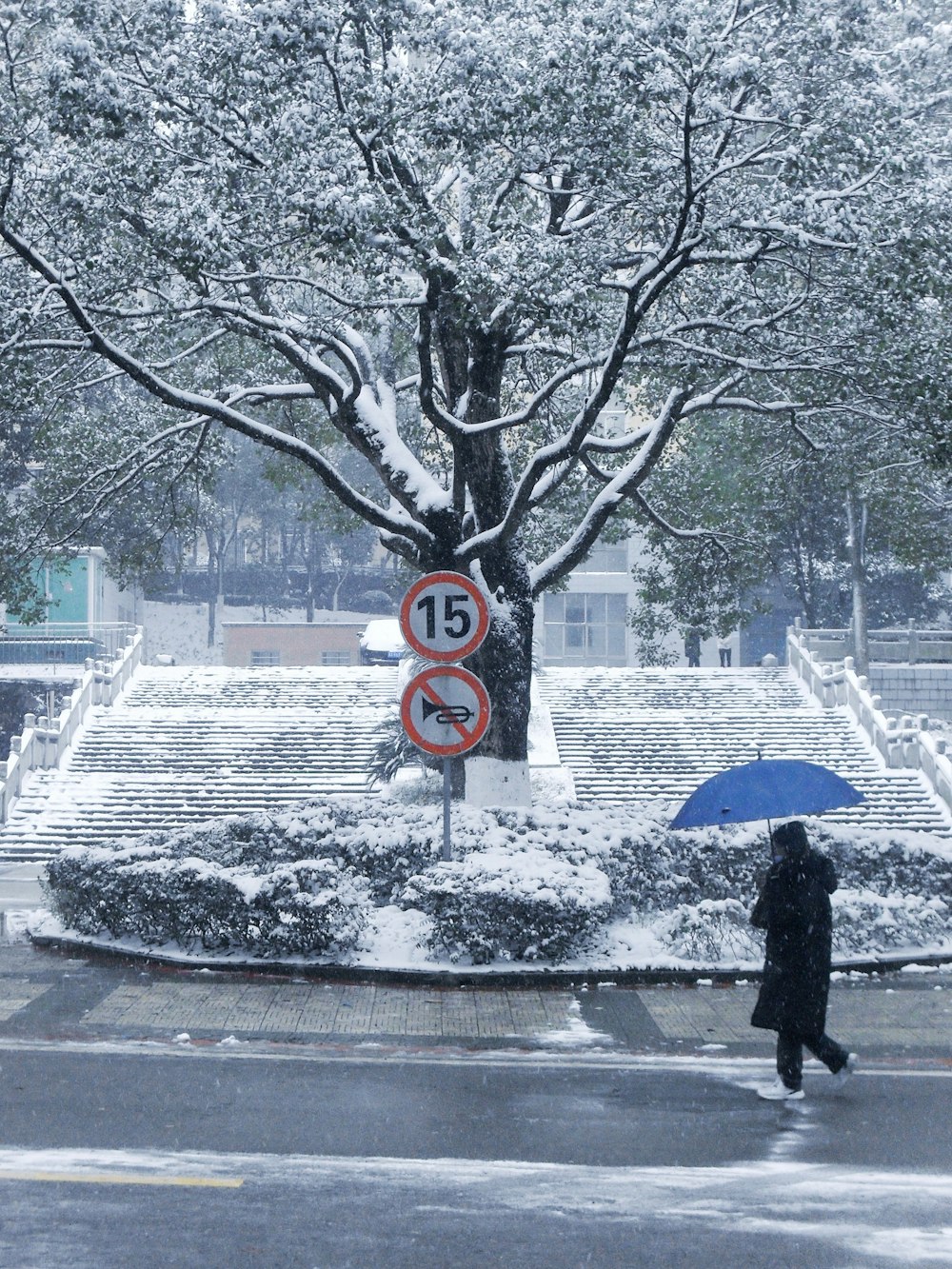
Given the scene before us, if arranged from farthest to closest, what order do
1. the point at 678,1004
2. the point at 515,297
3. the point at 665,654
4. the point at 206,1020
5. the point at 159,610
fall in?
1. the point at 159,610
2. the point at 665,654
3. the point at 515,297
4. the point at 678,1004
5. the point at 206,1020

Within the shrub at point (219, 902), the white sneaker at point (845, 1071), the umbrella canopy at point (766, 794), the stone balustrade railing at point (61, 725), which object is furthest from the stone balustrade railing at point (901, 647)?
the white sneaker at point (845, 1071)

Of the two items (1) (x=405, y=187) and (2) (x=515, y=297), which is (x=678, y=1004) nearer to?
(2) (x=515, y=297)

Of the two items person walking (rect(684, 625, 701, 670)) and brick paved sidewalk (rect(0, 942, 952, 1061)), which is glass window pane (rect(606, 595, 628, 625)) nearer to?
person walking (rect(684, 625, 701, 670))

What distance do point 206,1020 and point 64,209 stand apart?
7.57 m

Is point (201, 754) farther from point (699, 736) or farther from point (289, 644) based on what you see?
point (289, 644)

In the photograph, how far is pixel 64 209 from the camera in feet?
44.3

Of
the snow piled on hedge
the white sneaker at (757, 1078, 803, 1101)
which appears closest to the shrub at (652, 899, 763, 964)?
the snow piled on hedge

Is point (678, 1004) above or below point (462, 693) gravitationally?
below

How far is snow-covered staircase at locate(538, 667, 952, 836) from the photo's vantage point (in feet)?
89.2

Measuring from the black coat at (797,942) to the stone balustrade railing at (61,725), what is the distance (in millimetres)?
19705

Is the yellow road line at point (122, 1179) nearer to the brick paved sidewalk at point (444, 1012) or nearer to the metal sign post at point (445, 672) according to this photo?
the brick paved sidewalk at point (444, 1012)

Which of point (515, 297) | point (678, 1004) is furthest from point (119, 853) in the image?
point (515, 297)

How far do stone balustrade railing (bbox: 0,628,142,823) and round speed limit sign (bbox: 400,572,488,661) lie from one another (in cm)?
1602

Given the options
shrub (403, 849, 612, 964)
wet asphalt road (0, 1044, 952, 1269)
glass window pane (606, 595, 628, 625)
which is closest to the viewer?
wet asphalt road (0, 1044, 952, 1269)
